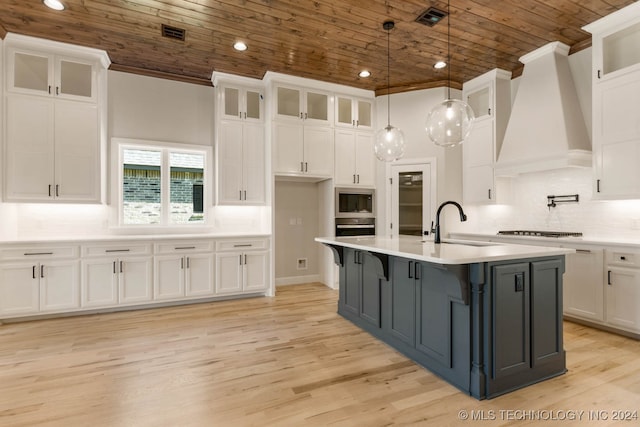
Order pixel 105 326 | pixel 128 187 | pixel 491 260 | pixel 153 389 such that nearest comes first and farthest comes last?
A: pixel 491 260 → pixel 153 389 → pixel 105 326 → pixel 128 187

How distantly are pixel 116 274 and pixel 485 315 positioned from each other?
4.08 metres

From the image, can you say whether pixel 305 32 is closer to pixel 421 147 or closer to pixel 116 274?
pixel 421 147

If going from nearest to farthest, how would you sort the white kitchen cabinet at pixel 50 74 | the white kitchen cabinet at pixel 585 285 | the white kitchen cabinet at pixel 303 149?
the white kitchen cabinet at pixel 585 285
the white kitchen cabinet at pixel 50 74
the white kitchen cabinet at pixel 303 149

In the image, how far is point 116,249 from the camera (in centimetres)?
403

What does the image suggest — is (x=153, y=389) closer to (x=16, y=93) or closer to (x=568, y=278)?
(x=16, y=93)

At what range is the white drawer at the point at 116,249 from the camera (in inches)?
154

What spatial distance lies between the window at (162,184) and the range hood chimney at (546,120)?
4468 mm

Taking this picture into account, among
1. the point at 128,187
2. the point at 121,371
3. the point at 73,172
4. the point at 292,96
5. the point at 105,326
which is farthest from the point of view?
the point at 292,96

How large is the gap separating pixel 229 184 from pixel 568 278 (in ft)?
14.5

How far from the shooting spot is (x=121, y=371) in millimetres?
2574

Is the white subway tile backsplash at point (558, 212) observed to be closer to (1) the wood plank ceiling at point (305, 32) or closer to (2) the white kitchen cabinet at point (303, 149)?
(1) the wood plank ceiling at point (305, 32)

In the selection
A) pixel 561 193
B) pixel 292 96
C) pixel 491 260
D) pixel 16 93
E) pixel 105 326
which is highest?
pixel 292 96

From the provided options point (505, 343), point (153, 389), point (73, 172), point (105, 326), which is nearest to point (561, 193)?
point (505, 343)

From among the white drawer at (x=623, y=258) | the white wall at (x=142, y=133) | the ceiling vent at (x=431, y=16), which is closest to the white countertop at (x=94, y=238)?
the white wall at (x=142, y=133)
